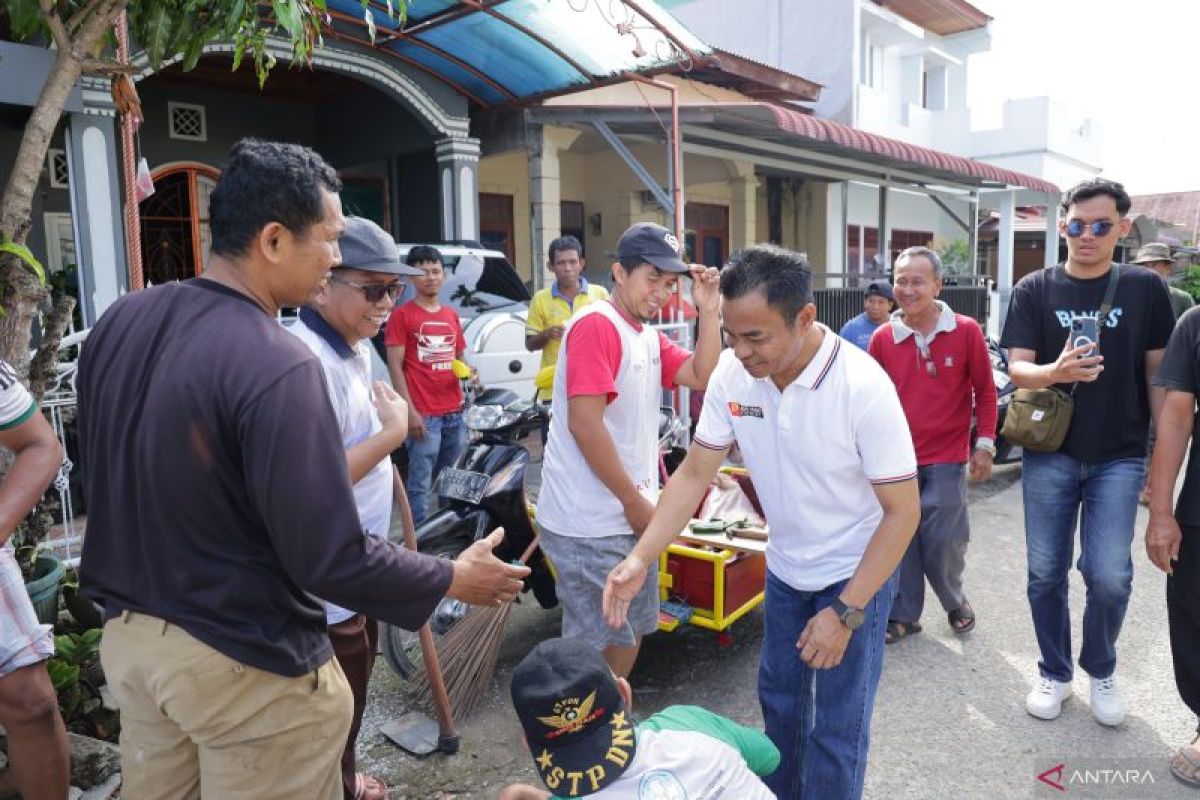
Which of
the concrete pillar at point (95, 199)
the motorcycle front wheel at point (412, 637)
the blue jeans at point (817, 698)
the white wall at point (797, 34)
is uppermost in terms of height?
the white wall at point (797, 34)

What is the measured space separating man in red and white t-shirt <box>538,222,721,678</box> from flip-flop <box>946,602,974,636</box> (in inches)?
79.2

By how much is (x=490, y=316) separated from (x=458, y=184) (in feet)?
10.6

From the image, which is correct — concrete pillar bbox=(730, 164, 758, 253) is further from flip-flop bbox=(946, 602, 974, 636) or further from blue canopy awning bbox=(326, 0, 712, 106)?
flip-flop bbox=(946, 602, 974, 636)

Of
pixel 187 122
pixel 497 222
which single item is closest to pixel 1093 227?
pixel 497 222

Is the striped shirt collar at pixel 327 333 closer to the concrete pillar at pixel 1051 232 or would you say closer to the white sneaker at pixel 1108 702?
the white sneaker at pixel 1108 702

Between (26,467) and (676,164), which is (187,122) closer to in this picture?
(676,164)

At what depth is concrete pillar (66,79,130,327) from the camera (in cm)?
666

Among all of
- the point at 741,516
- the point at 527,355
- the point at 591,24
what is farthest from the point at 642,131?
the point at 741,516

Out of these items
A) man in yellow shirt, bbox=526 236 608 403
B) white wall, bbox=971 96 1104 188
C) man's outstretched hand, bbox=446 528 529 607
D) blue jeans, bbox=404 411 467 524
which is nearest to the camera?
man's outstretched hand, bbox=446 528 529 607

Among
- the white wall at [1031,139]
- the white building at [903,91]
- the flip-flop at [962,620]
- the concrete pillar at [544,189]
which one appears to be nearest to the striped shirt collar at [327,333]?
the flip-flop at [962,620]

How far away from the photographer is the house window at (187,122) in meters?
10.2

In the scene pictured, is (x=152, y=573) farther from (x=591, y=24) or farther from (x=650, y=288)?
(x=591, y=24)

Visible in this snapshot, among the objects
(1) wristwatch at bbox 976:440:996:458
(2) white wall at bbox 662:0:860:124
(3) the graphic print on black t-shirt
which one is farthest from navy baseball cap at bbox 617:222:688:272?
(2) white wall at bbox 662:0:860:124

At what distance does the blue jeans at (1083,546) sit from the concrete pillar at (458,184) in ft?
24.4
